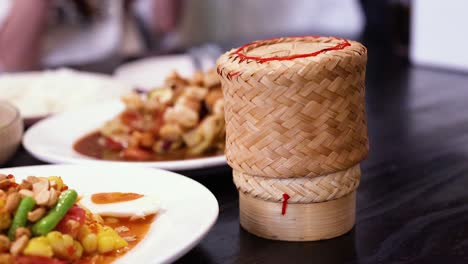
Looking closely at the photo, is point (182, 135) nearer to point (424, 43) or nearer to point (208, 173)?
point (208, 173)

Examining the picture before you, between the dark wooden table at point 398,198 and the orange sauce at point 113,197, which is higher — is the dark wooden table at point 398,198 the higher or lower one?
the lower one

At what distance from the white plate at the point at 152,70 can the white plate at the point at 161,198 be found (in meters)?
0.99

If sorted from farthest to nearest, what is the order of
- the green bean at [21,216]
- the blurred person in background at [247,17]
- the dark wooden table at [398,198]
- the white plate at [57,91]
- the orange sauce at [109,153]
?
the blurred person in background at [247,17] < the white plate at [57,91] < the orange sauce at [109,153] < the dark wooden table at [398,198] < the green bean at [21,216]

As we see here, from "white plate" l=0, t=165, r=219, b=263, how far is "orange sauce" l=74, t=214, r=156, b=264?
0.01 meters

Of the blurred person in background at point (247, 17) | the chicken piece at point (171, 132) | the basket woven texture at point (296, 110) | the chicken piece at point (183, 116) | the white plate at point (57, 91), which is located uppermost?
the basket woven texture at point (296, 110)

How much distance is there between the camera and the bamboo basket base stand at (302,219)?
110 cm

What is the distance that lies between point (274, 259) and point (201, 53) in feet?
5.19

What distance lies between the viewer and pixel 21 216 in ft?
3.14

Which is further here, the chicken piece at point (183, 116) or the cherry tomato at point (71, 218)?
the chicken piece at point (183, 116)

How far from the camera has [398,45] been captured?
109 inches

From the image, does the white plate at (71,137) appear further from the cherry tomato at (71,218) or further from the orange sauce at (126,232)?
the cherry tomato at (71,218)

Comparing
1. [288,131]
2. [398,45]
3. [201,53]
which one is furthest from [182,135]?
[398,45]

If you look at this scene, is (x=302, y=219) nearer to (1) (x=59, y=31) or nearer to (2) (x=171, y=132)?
(2) (x=171, y=132)

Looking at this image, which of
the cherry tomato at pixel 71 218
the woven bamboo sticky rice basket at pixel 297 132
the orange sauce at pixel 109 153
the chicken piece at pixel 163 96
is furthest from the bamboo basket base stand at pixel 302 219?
the chicken piece at pixel 163 96
